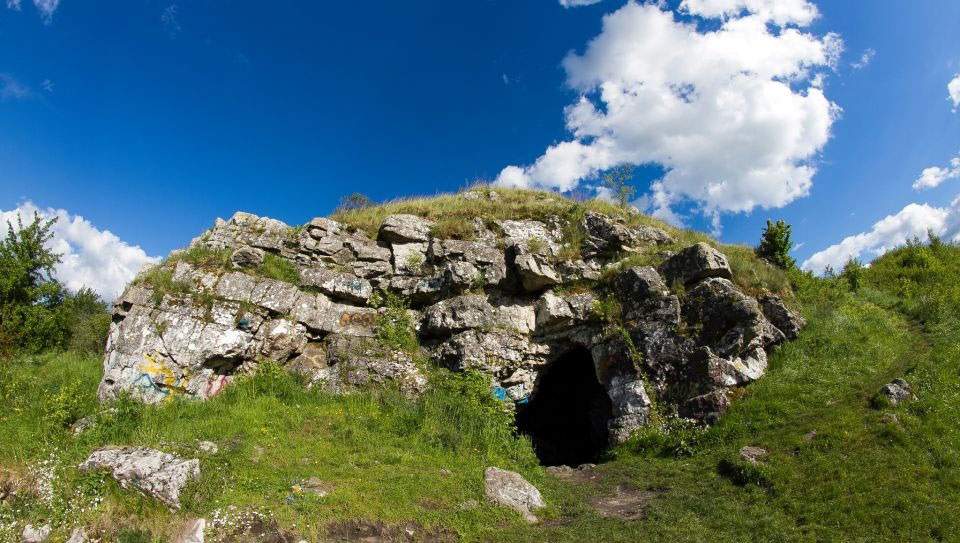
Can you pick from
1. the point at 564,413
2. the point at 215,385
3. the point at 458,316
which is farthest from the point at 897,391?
the point at 215,385

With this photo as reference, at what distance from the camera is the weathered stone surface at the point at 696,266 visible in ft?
50.2

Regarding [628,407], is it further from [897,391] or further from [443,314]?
[443,314]

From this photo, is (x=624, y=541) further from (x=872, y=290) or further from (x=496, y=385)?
(x=872, y=290)

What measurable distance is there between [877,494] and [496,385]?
934 centimetres

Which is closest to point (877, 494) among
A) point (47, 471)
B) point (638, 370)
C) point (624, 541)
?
point (624, 541)

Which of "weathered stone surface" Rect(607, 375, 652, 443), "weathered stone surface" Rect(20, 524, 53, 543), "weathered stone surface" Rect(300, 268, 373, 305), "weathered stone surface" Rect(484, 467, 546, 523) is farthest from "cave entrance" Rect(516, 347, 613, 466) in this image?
"weathered stone surface" Rect(20, 524, 53, 543)

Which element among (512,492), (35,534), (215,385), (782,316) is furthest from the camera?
(782,316)

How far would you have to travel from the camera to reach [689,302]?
15.0 m

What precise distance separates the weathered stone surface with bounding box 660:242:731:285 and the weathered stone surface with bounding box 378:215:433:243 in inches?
347

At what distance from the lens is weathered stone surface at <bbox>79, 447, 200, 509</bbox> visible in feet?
27.6

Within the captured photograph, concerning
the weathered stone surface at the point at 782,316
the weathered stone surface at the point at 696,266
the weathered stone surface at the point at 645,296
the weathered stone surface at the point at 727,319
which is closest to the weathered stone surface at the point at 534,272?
the weathered stone surface at the point at 645,296

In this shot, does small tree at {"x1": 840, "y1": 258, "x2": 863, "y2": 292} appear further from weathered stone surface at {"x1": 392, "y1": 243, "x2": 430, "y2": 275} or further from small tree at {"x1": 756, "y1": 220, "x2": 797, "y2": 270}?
weathered stone surface at {"x1": 392, "y1": 243, "x2": 430, "y2": 275}

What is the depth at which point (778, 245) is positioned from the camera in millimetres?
19344

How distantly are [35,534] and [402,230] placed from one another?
1250 cm
